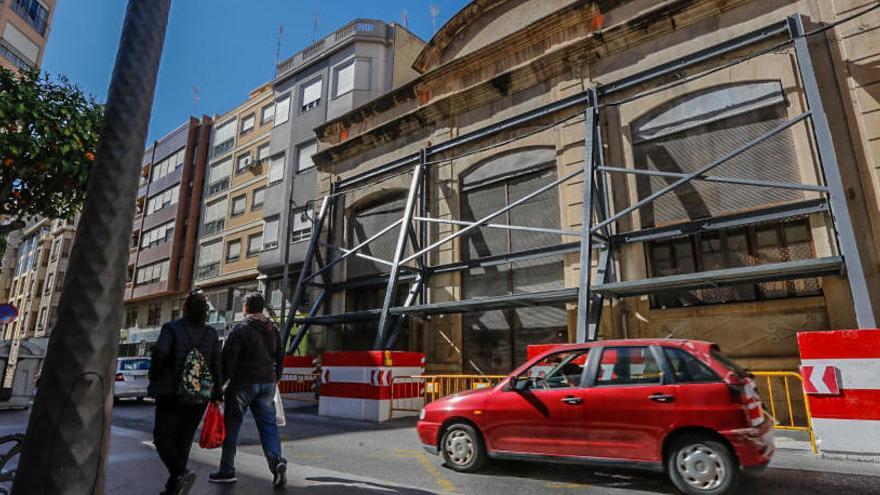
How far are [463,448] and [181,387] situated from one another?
324 centimetres

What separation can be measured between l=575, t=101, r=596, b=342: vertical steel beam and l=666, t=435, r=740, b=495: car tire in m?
3.45

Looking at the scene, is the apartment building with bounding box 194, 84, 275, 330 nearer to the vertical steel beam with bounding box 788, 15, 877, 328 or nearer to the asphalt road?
the asphalt road

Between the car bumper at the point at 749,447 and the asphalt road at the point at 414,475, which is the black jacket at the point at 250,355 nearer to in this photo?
the asphalt road at the point at 414,475

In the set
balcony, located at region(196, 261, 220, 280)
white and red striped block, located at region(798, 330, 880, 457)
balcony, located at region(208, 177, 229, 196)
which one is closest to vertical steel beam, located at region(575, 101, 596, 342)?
white and red striped block, located at region(798, 330, 880, 457)

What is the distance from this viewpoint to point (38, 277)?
155 feet

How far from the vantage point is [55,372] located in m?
1.08

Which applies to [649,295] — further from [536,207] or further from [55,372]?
[55,372]

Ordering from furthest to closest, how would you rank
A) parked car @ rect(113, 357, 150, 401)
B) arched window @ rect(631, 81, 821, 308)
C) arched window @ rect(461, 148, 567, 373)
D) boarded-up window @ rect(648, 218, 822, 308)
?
parked car @ rect(113, 357, 150, 401) → arched window @ rect(461, 148, 567, 373) → arched window @ rect(631, 81, 821, 308) → boarded-up window @ rect(648, 218, 822, 308)

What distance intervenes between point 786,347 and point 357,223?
12.7m

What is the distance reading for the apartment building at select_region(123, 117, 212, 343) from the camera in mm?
31578

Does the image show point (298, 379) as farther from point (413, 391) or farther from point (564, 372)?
point (564, 372)

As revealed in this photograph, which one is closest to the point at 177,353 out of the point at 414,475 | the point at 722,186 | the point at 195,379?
the point at 195,379

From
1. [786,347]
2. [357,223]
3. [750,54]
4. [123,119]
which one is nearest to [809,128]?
[750,54]

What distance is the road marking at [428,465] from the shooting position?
5039 mm
